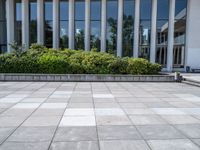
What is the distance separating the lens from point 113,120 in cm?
700

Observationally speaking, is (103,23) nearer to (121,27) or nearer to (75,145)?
(121,27)

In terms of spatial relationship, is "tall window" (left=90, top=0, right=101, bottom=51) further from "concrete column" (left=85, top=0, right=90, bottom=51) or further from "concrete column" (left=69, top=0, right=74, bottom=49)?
"concrete column" (left=69, top=0, right=74, bottom=49)

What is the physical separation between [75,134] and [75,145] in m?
0.67

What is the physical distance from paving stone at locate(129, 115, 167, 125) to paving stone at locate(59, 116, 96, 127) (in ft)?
3.69

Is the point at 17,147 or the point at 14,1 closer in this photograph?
the point at 17,147

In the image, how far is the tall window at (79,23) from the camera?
92.5 feet

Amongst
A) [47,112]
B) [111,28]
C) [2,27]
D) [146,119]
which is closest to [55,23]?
[111,28]

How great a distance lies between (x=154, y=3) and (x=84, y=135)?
2395 centimetres

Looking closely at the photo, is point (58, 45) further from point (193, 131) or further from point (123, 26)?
point (193, 131)

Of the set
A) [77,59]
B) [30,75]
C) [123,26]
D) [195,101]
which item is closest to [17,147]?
[195,101]

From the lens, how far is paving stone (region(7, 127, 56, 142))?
17.7 feet

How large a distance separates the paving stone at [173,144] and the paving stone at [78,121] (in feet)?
6.18

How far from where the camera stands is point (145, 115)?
7660mm

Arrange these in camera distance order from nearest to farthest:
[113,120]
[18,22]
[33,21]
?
[113,120] < [33,21] < [18,22]
